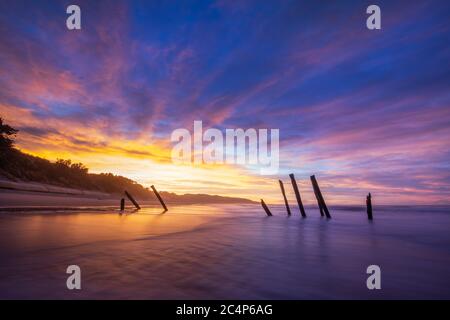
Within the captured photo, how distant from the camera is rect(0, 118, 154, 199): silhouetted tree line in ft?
92.2

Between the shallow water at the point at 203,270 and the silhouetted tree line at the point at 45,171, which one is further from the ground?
the silhouetted tree line at the point at 45,171

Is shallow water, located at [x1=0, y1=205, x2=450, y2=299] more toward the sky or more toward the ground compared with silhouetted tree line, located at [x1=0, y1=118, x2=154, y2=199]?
more toward the ground

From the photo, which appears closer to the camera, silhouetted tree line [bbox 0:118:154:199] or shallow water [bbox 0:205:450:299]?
shallow water [bbox 0:205:450:299]

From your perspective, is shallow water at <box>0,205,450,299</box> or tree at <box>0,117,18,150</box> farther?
tree at <box>0,117,18,150</box>

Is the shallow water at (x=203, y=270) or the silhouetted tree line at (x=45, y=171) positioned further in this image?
the silhouetted tree line at (x=45, y=171)

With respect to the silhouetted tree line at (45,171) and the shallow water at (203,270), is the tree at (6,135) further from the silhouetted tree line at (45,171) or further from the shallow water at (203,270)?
the shallow water at (203,270)

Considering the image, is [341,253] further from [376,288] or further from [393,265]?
→ [376,288]

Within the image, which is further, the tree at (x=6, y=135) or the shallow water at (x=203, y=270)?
the tree at (x=6, y=135)

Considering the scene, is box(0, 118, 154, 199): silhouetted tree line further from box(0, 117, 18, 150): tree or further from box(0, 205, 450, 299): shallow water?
box(0, 205, 450, 299): shallow water

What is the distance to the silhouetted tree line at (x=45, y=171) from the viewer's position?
28109 mm

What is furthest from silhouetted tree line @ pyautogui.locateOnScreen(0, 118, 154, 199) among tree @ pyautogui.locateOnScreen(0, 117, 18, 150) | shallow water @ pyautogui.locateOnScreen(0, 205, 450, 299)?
shallow water @ pyautogui.locateOnScreen(0, 205, 450, 299)

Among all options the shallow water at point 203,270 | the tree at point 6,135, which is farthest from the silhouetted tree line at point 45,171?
the shallow water at point 203,270
